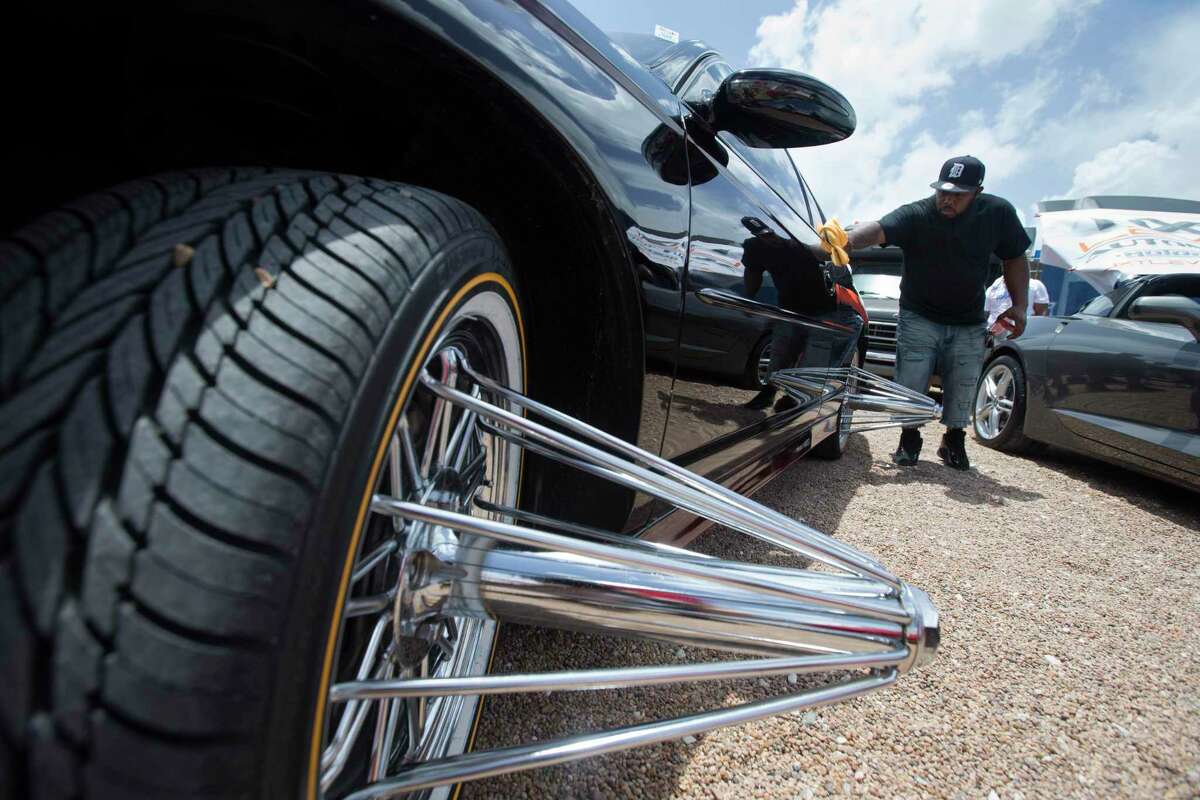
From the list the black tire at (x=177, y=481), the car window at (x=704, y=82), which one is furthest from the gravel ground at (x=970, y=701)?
the car window at (x=704, y=82)

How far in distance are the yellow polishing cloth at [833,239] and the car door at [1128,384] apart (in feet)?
5.42

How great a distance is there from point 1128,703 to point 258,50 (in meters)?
2.16

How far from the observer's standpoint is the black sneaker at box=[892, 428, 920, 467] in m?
3.66

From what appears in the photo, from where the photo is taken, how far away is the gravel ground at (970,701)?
1.16 meters

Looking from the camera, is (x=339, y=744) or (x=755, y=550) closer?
(x=339, y=744)

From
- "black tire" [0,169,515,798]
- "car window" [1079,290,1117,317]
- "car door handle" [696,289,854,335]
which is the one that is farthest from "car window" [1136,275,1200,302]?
"black tire" [0,169,515,798]

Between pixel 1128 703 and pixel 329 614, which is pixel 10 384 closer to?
pixel 329 614

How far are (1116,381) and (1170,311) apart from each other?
0.45 m

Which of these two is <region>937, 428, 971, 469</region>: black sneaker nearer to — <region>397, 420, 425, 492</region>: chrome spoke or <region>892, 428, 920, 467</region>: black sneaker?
<region>892, 428, 920, 467</region>: black sneaker

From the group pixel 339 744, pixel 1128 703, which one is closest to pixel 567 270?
pixel 339 744

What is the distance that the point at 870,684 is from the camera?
93cm

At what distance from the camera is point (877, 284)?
24.8 feet

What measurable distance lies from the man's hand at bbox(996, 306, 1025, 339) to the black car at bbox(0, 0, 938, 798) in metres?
3.02

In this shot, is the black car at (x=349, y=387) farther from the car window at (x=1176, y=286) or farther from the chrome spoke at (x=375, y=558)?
the car window at (x=1176, y=286)
